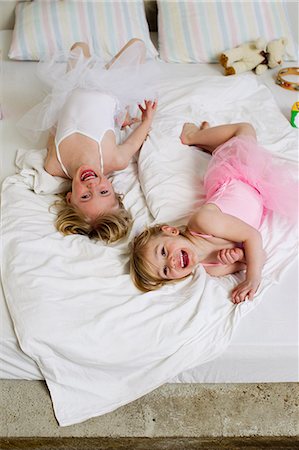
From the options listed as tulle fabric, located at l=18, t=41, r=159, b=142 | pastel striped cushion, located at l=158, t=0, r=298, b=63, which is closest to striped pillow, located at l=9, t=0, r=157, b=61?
pastel striped cushion, located at l=158, t=0, r=298, b=63

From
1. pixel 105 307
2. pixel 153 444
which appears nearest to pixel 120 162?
pixel 105 307

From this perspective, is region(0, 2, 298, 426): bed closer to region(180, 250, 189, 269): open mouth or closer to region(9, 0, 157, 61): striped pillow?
region(180, 250, 189, 269): open mouth

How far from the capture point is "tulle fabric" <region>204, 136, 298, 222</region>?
1848mm

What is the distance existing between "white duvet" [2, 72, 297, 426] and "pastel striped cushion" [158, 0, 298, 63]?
970 millimetres

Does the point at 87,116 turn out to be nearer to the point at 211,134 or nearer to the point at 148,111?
the point at 148,111

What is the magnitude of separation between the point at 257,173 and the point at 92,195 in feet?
1.66

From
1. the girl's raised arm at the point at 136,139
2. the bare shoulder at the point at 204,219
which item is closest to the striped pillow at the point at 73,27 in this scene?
the girl's raised arm at the point at 136,139

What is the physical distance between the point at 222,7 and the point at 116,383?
187 centimetres

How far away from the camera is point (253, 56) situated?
2641mm

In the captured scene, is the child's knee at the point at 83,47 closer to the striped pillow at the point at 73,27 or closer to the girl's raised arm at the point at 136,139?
the striped pillow at the point at 73,27

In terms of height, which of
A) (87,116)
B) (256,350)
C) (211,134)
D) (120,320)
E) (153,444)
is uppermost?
(87,116)

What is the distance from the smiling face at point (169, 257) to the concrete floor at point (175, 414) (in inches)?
11.6

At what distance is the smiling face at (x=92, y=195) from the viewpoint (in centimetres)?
187

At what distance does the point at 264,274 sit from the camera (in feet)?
5.69
